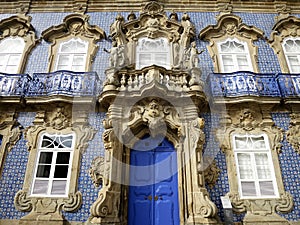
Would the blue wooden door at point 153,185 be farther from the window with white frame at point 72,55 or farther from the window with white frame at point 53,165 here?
the window with white frame at point 72,55

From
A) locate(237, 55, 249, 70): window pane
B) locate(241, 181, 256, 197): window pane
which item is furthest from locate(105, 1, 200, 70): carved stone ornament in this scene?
locate(241, 181, 256, 197): window pane

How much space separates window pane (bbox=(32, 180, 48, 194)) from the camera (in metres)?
6.44

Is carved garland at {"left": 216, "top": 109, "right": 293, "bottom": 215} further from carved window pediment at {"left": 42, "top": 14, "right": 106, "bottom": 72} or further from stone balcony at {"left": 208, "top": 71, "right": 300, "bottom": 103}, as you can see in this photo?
carved window pediment at {"left": 42, "top": 14, "right": 106, "bottom": 72}

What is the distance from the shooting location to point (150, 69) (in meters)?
7.05

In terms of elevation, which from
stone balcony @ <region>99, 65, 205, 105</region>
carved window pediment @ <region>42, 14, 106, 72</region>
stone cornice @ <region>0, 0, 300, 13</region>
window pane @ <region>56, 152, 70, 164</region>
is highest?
stone cornice @ <region>0, 0, 300, 13</region>

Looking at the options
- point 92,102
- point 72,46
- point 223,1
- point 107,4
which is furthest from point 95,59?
point 223,1

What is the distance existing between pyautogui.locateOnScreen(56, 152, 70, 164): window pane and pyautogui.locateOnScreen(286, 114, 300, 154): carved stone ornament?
563 cm

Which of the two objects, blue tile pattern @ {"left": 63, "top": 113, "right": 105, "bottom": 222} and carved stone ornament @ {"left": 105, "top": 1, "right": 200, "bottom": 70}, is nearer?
blue tile pattern @ {"left": 63, "top": 113, "right": 105, "bottom": 222}

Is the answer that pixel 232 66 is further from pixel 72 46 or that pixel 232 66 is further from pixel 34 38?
pixel 34 38

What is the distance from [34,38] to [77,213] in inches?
229

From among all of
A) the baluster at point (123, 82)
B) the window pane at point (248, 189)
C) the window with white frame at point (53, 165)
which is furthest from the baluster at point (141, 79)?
the window pane at point (248, 189)

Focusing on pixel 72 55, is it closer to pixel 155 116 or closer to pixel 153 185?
pixel 155 116

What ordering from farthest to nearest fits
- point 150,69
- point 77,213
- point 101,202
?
point 150,69
point 77,213
point 101,202

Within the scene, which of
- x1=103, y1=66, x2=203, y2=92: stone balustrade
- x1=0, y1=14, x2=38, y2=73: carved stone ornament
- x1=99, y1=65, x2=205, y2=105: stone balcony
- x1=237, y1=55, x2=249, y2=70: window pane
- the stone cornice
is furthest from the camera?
the stone cornice
